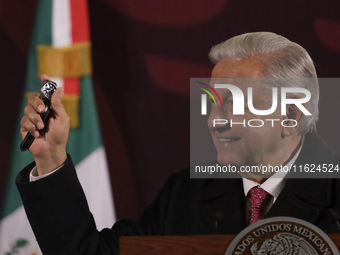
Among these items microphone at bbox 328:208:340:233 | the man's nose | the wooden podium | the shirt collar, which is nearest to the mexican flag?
the man's nose

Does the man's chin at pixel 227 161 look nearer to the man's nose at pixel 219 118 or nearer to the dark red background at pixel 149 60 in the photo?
the man's nose at pixel 219 118

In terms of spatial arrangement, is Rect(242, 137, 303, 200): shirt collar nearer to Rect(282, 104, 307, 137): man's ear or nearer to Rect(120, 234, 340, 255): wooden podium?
Rect(282, 104, 307, 137): man's ear

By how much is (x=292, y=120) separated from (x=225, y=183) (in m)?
0.40

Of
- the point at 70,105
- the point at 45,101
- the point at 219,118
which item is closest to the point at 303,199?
the point at 219,118

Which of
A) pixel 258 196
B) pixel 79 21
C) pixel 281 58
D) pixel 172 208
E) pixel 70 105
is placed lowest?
pixel 172 208

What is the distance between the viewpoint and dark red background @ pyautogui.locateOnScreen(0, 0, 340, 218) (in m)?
2.10

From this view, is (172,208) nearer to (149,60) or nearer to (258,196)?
(258,196)

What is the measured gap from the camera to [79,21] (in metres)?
2.20

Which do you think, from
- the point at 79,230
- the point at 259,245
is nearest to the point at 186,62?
the point at 79,230

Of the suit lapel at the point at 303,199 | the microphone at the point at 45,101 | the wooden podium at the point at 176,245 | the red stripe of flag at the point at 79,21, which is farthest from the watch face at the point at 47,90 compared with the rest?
the suit lapel at the point at 303,199

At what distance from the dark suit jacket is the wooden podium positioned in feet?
1.24

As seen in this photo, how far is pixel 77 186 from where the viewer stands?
1.51m

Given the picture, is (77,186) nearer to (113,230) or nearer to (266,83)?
(113,230)

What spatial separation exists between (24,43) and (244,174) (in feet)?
4.51
